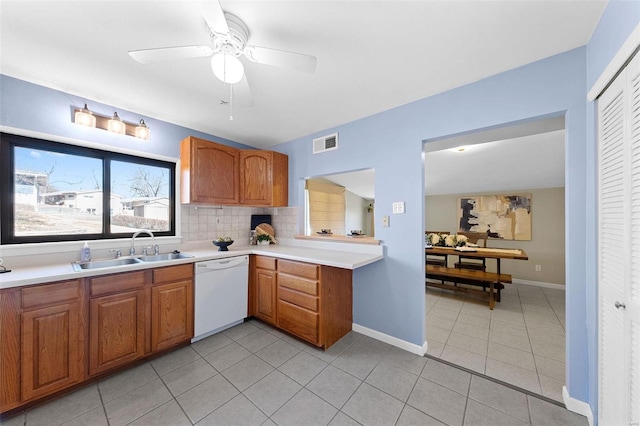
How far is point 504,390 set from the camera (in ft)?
5.29

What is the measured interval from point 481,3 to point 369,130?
1.31 m

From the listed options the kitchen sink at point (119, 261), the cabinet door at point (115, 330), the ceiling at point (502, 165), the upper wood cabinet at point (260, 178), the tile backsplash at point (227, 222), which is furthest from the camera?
the ceiling at point (502, 165)

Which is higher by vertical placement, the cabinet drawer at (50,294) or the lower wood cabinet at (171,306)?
the cabinet drawer at (50,294)

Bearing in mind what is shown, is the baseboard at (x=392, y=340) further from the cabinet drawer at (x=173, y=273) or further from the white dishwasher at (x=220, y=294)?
the cabinet drawer at (x=173, y=273)

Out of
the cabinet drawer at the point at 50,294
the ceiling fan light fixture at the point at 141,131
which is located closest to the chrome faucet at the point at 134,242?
the cabinet drawer at the point at 50,294

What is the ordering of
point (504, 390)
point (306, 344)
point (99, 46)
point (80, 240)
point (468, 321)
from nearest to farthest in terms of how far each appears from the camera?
point (99, 46) < point (504, 390) < point (80, 240) < point (306, 344) < point (468, 321)

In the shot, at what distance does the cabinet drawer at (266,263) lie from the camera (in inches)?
98.0

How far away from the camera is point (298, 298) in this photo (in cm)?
224

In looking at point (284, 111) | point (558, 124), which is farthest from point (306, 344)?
point (558, 124)

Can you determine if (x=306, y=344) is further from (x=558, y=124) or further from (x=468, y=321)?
(x=558, y=124)

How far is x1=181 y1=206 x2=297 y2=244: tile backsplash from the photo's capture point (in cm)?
279

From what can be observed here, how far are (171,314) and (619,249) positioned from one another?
310 centimetres

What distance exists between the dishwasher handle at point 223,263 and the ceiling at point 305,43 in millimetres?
1605

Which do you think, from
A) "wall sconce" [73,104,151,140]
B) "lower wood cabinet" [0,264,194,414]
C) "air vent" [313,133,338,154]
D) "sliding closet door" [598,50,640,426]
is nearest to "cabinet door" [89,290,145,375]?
"lower wood cabinet" [0,264,194,414]
